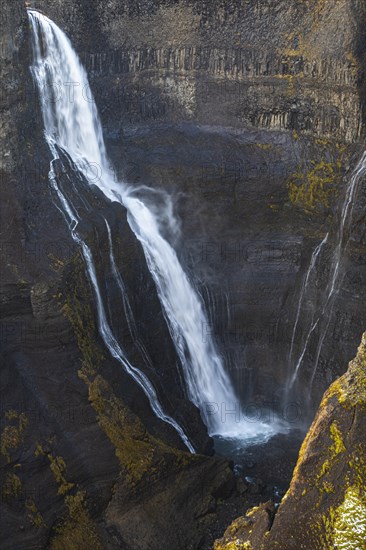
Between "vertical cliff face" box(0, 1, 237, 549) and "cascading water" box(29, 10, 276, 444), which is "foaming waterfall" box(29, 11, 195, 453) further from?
"vertical cliff face" box(0, 1, 237, 549)

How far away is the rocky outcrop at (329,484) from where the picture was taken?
10641 mm

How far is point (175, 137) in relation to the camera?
25359mm

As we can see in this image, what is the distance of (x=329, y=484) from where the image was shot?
1099 centimetres

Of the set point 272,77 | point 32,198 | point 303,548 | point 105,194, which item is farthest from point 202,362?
point 303,548

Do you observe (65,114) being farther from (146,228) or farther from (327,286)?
(327,286)

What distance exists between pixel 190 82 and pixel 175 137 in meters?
2.17

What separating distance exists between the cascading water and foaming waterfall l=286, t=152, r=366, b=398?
7.58ft

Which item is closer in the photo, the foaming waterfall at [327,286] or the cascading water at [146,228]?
the cascading water at [146,228]

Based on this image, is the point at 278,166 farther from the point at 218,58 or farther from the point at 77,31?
the point at 77,31

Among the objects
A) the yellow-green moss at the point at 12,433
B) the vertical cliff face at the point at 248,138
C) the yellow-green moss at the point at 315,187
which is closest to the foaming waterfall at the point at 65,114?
the vertical cliff face at the point at 248,138

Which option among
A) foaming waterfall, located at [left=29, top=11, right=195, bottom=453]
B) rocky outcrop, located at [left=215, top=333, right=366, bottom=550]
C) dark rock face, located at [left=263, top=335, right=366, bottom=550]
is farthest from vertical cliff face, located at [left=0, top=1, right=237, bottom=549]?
dark rock face, located at [left=263, top=335, right=366, bottom=550]

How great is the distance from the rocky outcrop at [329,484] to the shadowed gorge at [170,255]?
4.24 meters

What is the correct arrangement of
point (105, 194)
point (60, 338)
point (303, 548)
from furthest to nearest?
1. point (105, 194)
2. point (60, 338)
3. point (303, 548)

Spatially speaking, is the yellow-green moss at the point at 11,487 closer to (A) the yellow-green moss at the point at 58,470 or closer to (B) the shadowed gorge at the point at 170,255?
(B) the shadowed gorge at the point at 170,255
